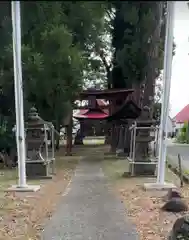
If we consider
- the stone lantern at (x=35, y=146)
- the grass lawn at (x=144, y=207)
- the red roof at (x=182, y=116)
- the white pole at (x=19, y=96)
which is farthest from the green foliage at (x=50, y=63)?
the red roof at (x=182, y=116)

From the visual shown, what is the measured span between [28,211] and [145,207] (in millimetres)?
1747

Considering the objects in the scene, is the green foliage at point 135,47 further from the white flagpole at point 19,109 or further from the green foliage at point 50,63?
the white flagpole at point 19,109

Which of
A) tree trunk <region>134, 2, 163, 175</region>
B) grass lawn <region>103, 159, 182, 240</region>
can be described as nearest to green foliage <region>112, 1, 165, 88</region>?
tree trunk <region>134, 2, 163, 175</region>

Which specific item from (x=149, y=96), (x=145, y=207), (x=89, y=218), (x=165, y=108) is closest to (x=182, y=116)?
(x=149, y=96)

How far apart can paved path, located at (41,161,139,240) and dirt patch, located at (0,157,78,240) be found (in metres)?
0.16

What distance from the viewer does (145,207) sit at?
20.5ft

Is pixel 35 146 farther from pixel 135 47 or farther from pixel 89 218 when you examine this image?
pixel 135 47

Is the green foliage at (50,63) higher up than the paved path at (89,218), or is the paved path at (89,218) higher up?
the green foliage at (50,63)

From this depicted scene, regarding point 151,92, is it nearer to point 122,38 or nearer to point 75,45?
point 75,45

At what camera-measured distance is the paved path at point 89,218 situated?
4570 mm

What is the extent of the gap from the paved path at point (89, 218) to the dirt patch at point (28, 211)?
0.16m

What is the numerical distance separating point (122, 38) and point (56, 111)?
3717 millimetres

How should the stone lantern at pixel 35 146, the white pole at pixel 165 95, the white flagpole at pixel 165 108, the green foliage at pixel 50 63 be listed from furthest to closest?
the green foliage at pixel 50 63 < the stone lantern at pixel 35 146 < the white flagpole at pixel 165 108 < the white pole at pixel 165 95

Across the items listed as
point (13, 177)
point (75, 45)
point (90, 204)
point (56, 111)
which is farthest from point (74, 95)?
point (90, 204)
